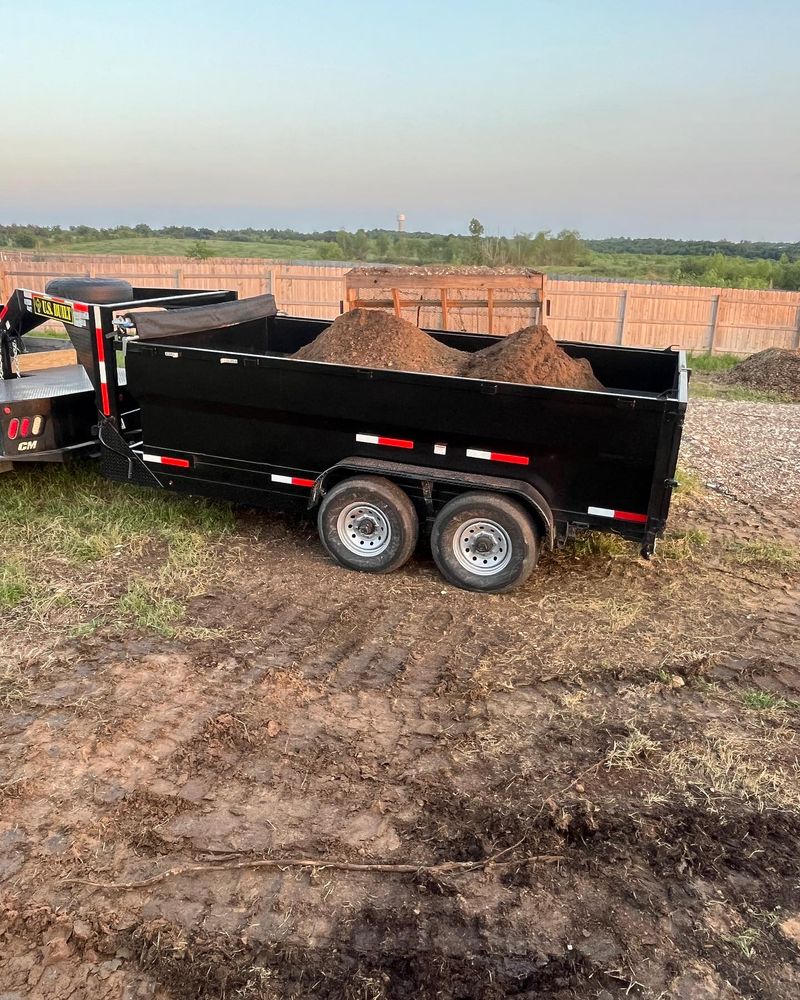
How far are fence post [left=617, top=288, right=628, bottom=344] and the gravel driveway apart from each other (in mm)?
8159

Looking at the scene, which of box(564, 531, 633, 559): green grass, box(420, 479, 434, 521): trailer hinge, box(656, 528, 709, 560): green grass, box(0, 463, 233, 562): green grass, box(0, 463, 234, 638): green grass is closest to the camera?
box(0, 463, 234, 638): green grass

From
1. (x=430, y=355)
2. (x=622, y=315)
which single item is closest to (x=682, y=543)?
(x=430, y=355)

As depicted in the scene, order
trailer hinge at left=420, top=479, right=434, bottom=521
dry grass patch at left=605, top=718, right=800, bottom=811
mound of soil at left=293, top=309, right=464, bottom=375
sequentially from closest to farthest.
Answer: dry grass patch at left=605, top=718, right=800, bottom=811 < trailer hinge at left=420, top=479, right=434, bottom=521 < mound of soil at left=293, top=309, right=464, bottom=375

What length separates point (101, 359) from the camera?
6.06 m

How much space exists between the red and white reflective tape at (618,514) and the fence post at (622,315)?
17596 millimetres

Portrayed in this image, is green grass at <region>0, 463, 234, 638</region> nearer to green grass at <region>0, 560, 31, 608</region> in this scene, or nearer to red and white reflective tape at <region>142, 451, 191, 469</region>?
green grass at <region>0, 560, 31, 608</region>

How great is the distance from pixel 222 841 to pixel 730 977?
1921 millimetres

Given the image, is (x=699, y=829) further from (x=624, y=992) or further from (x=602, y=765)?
(x=624, y=992)

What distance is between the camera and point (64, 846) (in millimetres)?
3002

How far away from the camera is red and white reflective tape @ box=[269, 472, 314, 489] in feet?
19.0

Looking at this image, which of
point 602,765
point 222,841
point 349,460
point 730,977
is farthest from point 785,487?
point 222,841

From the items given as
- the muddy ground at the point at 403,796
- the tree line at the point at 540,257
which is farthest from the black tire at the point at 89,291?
the tree line at the point at 540,257

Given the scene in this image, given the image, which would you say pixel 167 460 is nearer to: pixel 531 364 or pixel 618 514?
pixel 531 364

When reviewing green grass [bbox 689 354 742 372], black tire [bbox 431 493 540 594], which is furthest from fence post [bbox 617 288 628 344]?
→ black tire [bbox 431 493 540 594]
